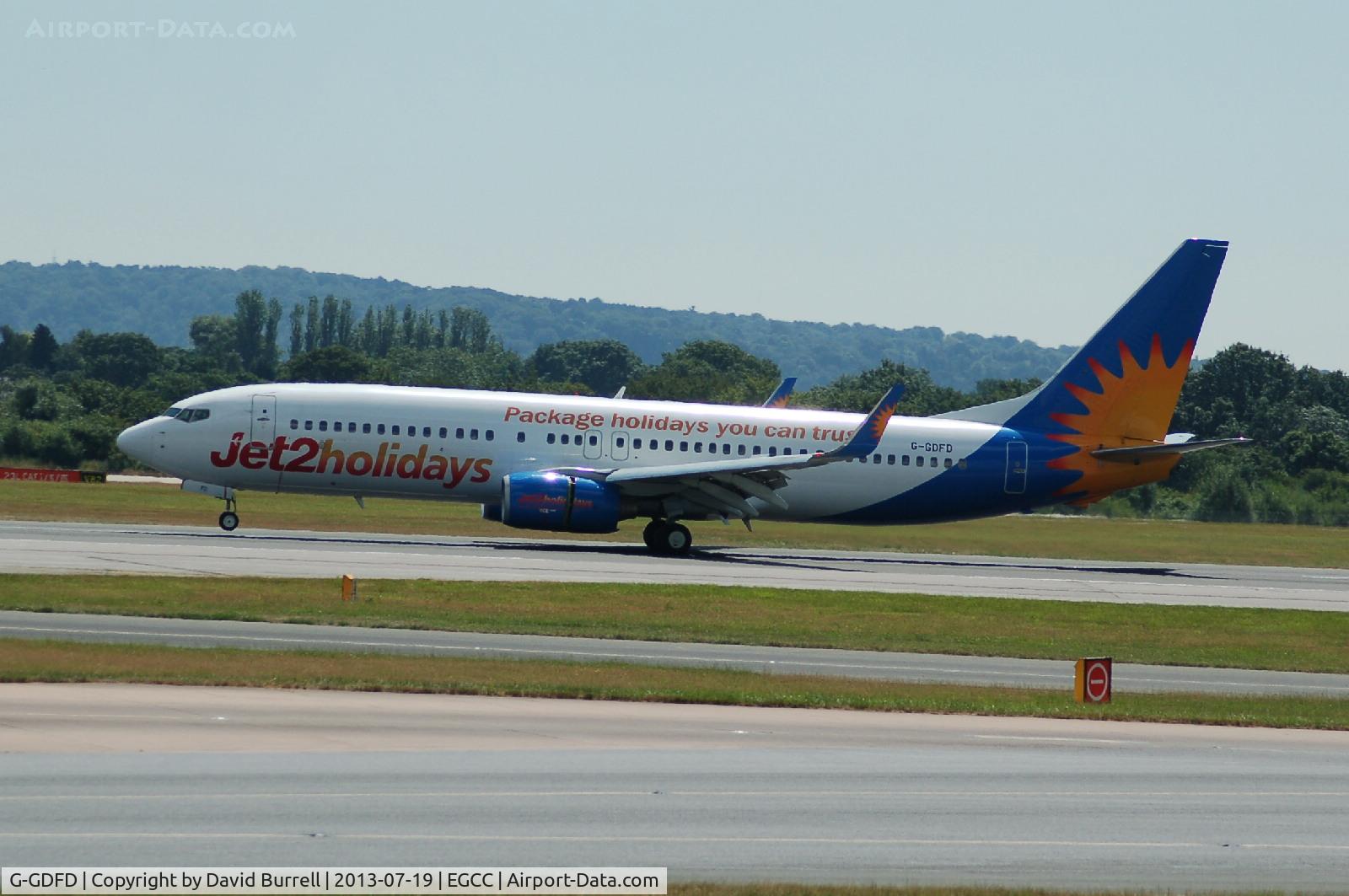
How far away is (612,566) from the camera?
1658 inches

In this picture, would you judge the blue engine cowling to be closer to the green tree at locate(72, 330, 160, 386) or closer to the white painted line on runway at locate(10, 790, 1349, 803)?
the white painted line on runway at locate(10, 790, 1349, 803)

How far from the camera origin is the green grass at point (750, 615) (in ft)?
97.1

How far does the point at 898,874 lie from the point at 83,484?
62.8 meters

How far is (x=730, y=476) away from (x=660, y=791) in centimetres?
3116

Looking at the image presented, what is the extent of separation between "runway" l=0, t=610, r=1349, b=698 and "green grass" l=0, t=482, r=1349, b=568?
24.3 metres

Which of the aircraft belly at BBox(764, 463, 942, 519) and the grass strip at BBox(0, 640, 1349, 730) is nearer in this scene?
the grass strip at BBox(0, 640, 1349, 730)

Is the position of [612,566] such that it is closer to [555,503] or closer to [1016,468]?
[555,503]

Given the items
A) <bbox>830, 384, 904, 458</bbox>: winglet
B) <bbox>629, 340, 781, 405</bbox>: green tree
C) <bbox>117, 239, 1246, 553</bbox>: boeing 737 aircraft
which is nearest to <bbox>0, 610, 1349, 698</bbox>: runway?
<bbox>830, 384, 904, 458</bbox>: winglet

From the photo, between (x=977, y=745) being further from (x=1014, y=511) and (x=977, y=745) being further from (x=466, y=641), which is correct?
(x=1014, y=511)

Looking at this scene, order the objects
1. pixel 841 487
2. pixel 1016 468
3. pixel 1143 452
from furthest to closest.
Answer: pixel 1016 468 → pixel 1143 452 → pixel 841 487

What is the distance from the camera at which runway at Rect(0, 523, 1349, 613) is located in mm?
37562

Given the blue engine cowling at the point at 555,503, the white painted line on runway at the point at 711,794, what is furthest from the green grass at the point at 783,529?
the white painted line on runway at the point at 711,794

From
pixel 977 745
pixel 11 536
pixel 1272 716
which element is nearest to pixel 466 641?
pixel 977 745

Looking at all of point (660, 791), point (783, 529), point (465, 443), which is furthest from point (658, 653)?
point (783, 529)
